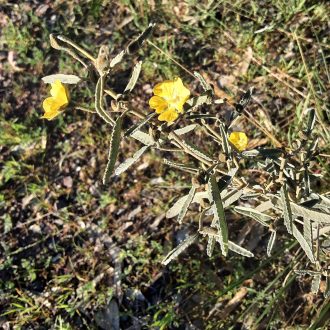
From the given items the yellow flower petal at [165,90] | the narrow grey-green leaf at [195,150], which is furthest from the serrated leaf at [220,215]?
the yellow flower petal at [165,90]

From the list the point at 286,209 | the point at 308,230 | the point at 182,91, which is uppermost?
the point at 182,91

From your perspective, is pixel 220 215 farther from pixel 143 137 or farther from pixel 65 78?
pixel 65 78

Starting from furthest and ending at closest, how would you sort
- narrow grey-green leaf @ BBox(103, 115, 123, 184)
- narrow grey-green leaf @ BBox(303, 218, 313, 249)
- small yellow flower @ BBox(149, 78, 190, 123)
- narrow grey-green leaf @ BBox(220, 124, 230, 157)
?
narrow grey-green leaf @ BBox(303, 218, 313, 249) → narrow grey-green leaf @ BBox(220, 124, 230, 157) → small yellow flower @ BBox(149, 78, 190, 123) → narrow grey-green leaf @ BBox(103, 115, 123, 184)

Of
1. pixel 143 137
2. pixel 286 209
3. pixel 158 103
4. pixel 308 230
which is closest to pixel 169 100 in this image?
pixel 158 103

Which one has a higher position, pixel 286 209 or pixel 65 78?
pixel 65 78

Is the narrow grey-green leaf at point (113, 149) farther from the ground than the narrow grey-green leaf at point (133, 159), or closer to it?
farther from the ground

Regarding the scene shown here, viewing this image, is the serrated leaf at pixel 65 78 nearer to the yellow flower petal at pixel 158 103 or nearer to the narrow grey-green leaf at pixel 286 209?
the yellow flower petal at pixel 158 103

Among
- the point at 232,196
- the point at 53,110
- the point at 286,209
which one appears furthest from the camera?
the point at 232,196

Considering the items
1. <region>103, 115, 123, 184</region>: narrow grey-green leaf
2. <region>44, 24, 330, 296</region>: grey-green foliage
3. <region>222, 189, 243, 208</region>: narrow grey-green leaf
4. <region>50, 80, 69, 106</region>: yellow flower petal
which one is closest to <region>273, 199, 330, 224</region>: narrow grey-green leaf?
<region>44, 24, 330, 296</region>: grey-green foliage

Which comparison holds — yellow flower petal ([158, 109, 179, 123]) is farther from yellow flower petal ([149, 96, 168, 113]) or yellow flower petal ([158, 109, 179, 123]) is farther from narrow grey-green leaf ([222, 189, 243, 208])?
narrow grey-green leaf ([222, 189, 243, 208])
